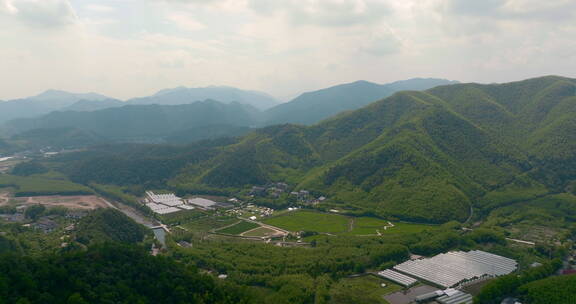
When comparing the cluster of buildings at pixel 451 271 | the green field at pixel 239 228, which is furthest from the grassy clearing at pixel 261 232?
the cluster of buildings at pixel 451 271

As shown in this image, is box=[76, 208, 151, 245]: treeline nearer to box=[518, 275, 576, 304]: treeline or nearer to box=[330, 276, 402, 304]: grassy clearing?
box=[330, 276, 402, 304]: grassy clearing

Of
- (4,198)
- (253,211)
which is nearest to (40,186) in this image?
(4,198)

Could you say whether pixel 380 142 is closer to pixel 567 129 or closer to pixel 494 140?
pixel 494 140

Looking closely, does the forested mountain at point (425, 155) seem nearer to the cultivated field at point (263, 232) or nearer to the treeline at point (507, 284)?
the cultivated field at point (263, 232)

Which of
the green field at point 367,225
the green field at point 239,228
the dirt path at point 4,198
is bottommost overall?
the green field at point 239,228

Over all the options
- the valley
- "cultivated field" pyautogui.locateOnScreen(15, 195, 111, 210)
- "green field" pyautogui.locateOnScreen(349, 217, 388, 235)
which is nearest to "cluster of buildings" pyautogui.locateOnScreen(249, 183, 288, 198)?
the valley

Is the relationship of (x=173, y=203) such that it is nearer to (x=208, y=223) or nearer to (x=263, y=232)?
(x=208, y=223)

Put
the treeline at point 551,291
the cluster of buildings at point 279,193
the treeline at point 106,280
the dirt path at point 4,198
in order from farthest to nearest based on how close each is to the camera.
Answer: the dirt path at point 4,198 → the cluster of buildings at point 279,193 → the treeline at point 551,291 → the treeline at point 106,280
